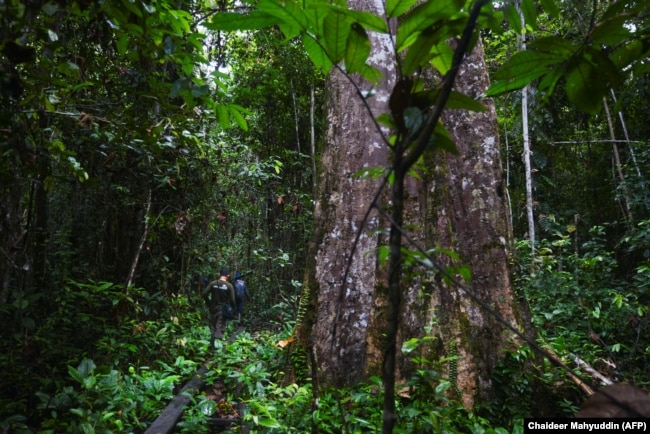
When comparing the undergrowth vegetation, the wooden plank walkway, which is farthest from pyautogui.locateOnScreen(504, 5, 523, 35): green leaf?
the wooden plank walkway

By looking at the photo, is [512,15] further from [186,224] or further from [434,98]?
[186,224]

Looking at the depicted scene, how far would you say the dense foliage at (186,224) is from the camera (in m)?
2.21

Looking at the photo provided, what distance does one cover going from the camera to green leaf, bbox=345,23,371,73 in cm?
93

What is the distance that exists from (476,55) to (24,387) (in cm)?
516

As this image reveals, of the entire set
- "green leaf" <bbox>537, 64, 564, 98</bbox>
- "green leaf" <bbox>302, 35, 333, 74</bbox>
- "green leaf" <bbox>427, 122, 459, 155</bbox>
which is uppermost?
"green leaf" <bbox>302, 35, 333, 74</bbox>

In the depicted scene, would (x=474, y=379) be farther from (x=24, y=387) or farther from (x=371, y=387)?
(x=24, y=387)

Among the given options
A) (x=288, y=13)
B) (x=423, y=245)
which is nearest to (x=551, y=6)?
(x=288, y=13)

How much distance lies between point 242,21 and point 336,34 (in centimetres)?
27

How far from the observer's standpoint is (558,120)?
474 inches

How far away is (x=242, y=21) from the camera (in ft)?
3.43

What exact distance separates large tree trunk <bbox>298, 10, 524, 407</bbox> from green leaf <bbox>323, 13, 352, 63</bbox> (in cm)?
159

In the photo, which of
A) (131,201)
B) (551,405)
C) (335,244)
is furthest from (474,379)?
(131,201)

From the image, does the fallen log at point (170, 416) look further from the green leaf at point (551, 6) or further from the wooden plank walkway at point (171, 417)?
the green leaf at point (551, 6)

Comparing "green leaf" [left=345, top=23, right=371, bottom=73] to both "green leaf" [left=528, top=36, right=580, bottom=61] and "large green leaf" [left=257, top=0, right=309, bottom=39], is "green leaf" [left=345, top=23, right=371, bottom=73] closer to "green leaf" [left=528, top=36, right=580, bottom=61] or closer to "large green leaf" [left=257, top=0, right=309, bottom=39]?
"large green leaf" [left=257, top=0, right=309, bottom=39]
